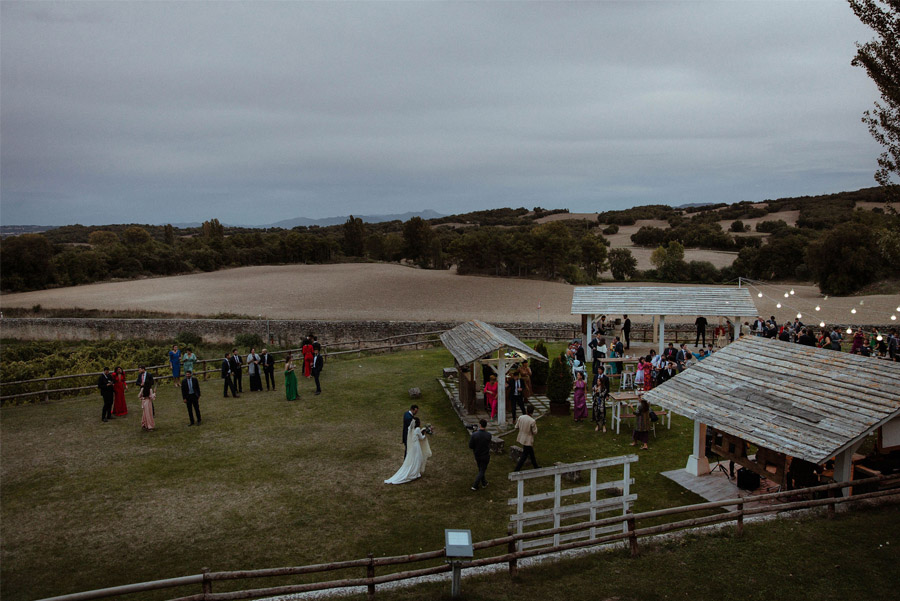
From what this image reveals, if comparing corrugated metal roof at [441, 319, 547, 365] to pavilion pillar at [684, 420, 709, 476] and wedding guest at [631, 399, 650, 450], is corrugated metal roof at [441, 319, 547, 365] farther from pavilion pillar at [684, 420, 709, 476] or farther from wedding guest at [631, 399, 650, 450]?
pavilion pillar at [684, 420, 709, 476]

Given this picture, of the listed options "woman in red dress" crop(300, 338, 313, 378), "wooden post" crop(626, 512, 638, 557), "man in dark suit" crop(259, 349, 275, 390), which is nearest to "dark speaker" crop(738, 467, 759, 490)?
"wooden post" crop(626, 512, 638, 557)

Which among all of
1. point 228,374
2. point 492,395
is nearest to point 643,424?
point 492,395

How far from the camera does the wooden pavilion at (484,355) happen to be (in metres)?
13.9

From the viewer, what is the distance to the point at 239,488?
1044 cm

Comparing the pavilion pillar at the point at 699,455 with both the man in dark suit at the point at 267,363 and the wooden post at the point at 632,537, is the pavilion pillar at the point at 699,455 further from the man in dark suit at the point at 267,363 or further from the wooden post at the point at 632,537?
the man in dark suit at the point at 267,363

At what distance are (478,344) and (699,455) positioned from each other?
19.7ft

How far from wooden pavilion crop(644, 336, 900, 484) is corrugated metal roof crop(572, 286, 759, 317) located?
31.4ft

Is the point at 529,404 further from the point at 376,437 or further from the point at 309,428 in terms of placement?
the point at 309,428

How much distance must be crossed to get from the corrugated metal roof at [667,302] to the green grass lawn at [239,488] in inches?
313

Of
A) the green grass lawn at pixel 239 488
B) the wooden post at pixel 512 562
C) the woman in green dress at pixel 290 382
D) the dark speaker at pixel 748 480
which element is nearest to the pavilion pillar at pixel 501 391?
the green grass lawn at pixel 239 488

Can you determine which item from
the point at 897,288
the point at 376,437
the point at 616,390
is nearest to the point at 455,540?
the point at 376,437

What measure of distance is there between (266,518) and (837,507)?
9181mm

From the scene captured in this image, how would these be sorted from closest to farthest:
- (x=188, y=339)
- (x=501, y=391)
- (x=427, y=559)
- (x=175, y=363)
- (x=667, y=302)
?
1. (x=427, y=559)
2. (x=501, y=391)
3. (x=175, y=363)
4. (x=667, y=302)
5. (x=188, y=339)

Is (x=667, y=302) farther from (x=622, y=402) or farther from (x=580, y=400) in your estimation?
(x=580, y=400)
